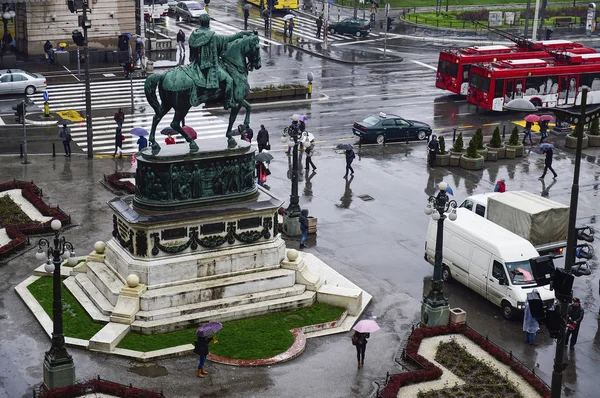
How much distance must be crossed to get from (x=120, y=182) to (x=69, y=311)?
1268cm

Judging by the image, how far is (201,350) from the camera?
2700 centimetres

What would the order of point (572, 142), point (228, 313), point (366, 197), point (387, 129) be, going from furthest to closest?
point (572, 142) < point (387, 129) < point (366, 197) < point (228, 313)

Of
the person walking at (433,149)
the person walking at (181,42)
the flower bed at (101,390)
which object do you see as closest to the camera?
the flower bed at (101,390)

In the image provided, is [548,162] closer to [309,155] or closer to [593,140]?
[593,140]

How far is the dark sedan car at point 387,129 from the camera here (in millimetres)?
51094

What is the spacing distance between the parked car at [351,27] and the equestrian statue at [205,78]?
162 feet

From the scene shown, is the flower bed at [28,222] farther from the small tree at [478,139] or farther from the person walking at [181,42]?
the person walking at [181,42]

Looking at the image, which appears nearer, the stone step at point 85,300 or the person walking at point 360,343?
the person walking at point 360,343

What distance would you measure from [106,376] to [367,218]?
1586 cm

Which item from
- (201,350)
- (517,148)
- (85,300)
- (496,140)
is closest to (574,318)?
(201,350)

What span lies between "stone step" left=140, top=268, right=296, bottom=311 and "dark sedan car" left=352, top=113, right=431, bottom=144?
19.9 m

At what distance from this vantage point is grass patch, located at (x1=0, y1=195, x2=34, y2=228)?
125 ft

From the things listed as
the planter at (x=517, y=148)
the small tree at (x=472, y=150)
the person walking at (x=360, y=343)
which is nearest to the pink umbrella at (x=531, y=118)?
the planter at (x=517, y=148)

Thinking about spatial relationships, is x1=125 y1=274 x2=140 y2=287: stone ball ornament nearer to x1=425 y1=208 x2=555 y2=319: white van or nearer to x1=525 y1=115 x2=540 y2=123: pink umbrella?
x1=425 y1=208 x2=555 y2=319: white van
